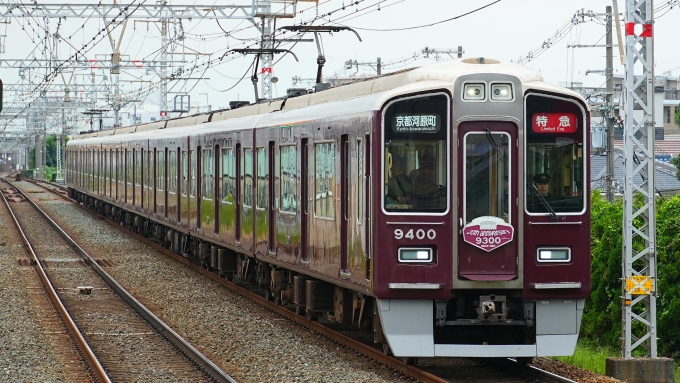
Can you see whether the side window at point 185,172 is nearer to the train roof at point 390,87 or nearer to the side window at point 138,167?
the train roof at point 390,87

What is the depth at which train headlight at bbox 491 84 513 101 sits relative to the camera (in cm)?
940

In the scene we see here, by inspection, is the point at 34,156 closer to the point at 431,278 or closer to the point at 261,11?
the point at 261,11

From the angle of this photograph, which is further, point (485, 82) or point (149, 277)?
point (149, 277)

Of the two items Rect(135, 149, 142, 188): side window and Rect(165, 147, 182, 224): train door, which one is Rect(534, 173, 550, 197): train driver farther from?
Rect(135, 149, 142, 188): side window

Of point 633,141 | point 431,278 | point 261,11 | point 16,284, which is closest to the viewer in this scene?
point 431,278

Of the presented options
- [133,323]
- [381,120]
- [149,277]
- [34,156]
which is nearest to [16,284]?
[149,277]

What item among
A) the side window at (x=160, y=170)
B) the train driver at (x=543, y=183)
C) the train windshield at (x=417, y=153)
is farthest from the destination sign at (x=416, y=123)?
the side window at (x=160, y=170)

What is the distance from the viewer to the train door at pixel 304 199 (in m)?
12.1

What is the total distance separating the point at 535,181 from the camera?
9406 mm

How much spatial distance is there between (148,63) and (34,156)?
6728cm

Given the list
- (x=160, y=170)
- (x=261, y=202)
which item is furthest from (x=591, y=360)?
(x=160, y=170)

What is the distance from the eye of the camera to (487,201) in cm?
937

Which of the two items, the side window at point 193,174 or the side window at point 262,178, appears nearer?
the side window at point 262,178

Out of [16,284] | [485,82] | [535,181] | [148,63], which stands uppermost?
[148,63]
